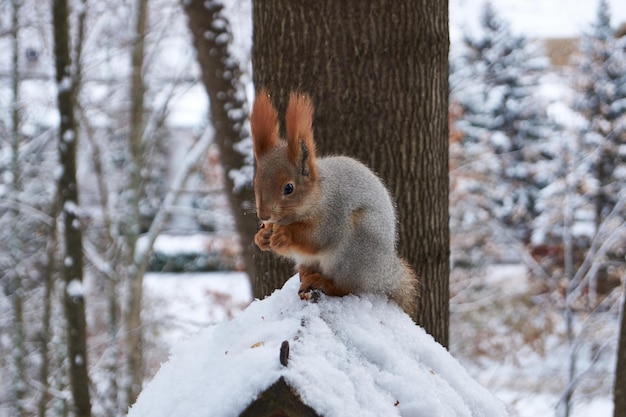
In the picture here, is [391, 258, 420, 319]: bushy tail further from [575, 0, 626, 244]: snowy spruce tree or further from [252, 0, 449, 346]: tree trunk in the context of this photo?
[575, 0, 626, 244]: snowy spruce tree

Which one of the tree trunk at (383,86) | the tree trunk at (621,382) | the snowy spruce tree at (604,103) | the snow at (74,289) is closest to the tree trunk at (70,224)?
the snow at (74,289)

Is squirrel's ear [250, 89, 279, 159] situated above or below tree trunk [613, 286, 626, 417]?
above

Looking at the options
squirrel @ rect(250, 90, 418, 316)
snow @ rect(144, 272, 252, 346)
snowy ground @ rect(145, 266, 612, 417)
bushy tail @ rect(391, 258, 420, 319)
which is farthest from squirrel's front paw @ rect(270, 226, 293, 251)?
snow @ rect(144, 272, 252, 346)

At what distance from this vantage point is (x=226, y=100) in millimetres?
3893

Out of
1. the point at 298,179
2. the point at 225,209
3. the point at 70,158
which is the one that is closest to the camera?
the point at 298,179

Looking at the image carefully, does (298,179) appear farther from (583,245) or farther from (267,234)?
(583,245)

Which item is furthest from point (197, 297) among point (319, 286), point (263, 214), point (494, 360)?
point (263, 214)

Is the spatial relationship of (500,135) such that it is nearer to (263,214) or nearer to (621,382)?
(621,382)

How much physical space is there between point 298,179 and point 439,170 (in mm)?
983

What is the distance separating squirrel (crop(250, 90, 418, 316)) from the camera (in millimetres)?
1501

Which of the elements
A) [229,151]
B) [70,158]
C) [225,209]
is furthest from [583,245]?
[70,158]

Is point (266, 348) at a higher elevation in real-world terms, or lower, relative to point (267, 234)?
lower

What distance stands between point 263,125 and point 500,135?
9.85 meters

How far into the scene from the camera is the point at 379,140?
229 cm
